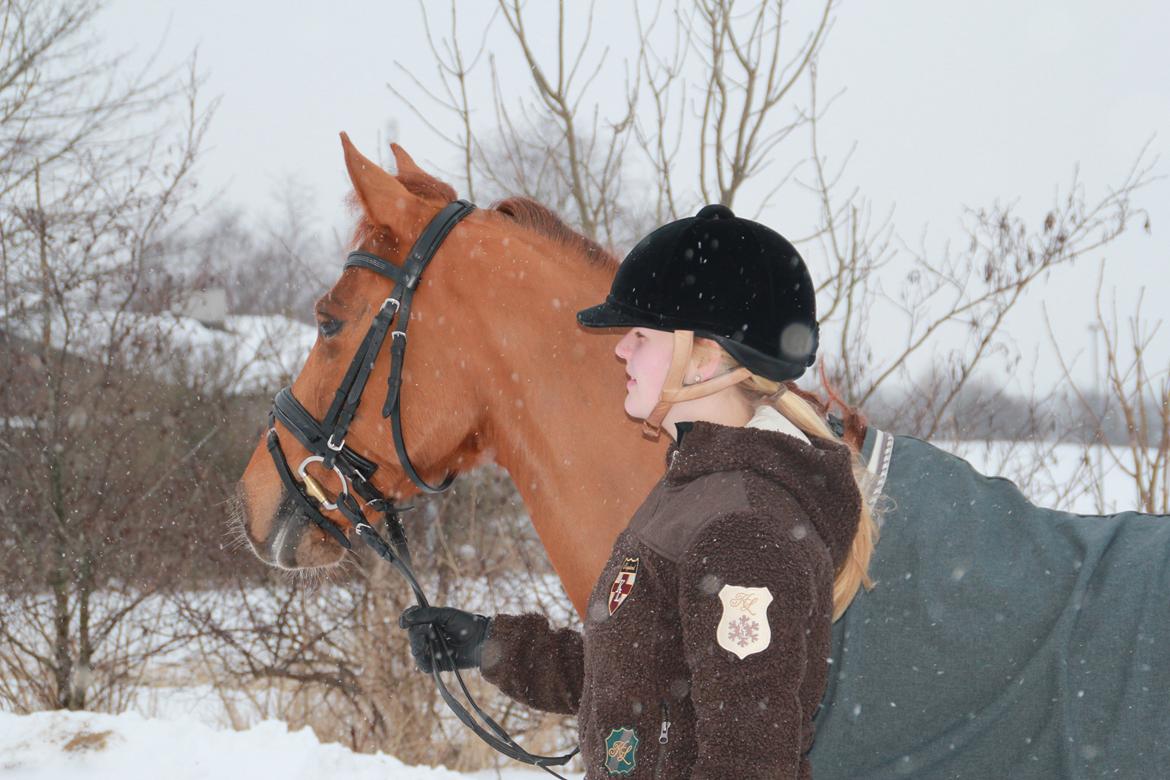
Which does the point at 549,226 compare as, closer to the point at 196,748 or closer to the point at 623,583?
the point at 623,583

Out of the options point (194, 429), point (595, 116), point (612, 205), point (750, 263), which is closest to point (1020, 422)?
point (612, 205)

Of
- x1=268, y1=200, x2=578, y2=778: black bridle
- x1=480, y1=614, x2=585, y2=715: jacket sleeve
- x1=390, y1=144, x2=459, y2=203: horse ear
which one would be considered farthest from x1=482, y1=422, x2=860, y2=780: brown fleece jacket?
x1=390, y1=144, x2=459, y2=203: horse ear

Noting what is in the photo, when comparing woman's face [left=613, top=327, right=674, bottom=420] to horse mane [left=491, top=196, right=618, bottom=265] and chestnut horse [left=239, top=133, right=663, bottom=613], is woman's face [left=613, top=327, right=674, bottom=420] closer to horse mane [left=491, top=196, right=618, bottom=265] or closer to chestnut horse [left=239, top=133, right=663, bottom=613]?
chestnut horse [left=239, top=133, right=663, bottom=613]

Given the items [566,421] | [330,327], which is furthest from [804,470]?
[330,327]

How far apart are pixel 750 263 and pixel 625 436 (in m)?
0.67

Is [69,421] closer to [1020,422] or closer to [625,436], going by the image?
[625,436]

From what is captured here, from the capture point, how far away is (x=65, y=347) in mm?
6051

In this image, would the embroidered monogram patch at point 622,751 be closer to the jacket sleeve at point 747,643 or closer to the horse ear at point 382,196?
the jacket sleeve at point 747,643

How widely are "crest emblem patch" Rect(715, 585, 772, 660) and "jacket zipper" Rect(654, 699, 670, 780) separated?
7.9 inches

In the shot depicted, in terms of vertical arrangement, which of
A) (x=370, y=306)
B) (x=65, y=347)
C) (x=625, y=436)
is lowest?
(x=625, y=436)

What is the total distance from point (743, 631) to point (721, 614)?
36mm

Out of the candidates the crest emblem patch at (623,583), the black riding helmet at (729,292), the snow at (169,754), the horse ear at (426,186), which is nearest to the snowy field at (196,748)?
the snow at (169,754)

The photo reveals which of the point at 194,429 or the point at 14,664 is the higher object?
the point at 194,429

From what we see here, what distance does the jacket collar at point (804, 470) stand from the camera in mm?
1300
